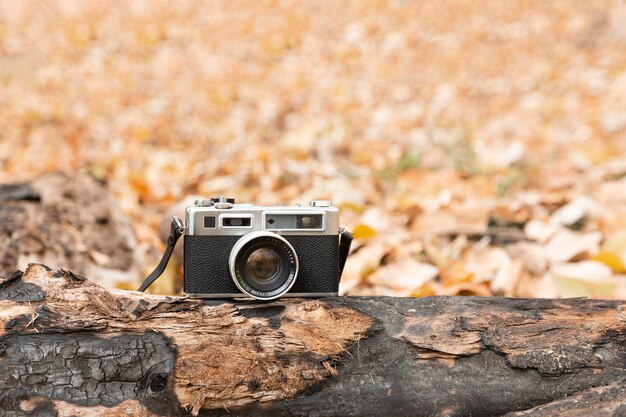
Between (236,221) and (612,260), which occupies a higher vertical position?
(236,221)

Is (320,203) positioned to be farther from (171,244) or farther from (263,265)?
(171,244)

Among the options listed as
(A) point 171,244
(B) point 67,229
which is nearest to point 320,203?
(A) point 171,244

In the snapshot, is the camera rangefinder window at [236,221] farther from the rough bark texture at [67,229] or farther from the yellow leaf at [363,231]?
the yellow leaf at [363,231]

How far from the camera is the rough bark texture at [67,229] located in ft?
7.98

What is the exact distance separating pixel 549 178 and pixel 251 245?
2.86 m

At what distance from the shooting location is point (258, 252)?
65.0 inches

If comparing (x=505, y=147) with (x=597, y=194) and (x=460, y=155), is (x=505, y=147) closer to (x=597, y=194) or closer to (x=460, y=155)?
(x=460, y=155)

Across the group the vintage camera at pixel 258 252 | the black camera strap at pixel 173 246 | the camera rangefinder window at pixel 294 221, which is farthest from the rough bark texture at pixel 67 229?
the camera rangefinder window at pixel 294 221

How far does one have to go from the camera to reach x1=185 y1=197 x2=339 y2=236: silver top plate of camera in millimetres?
1639

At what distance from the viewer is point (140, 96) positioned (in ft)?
18.5

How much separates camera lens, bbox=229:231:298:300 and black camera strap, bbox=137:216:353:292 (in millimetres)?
179

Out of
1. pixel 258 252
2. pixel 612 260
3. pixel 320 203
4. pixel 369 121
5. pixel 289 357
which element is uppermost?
pixel 369 121

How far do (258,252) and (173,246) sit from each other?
0.79 ft

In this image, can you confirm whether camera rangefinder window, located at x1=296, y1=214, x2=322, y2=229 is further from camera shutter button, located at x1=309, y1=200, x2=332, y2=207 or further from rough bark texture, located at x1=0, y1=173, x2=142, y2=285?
rough bark texture, located at x1=0, y1=173, x2=142, y2=285
